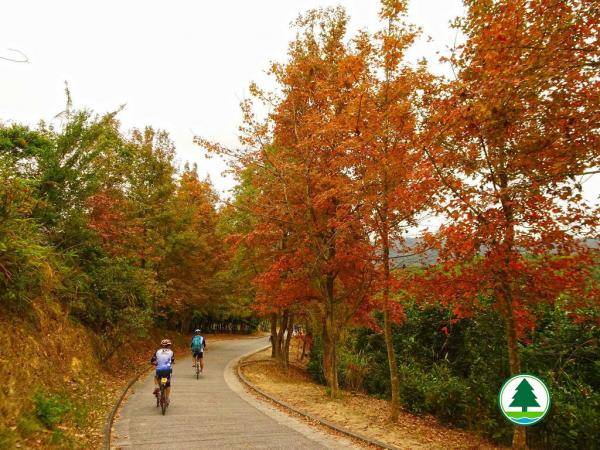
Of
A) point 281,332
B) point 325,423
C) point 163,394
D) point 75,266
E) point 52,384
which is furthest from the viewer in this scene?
point 281,332

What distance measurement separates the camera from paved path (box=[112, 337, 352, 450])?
25.6ft

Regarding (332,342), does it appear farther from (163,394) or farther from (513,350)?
(513,350)

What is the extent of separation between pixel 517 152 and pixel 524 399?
4471 millimetres

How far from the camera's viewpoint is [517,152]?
650cm

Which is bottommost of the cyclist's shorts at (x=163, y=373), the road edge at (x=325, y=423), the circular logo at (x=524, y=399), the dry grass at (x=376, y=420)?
the dry grass at (x=376, y=420)

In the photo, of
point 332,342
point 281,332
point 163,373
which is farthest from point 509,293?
point 281,332

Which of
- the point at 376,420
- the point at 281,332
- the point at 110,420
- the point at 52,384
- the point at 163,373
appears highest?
the point at 52,384

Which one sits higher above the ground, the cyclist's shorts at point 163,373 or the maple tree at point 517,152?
the maple tree at point 517,152

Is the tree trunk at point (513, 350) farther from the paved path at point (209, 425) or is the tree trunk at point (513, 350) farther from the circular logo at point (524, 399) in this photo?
the circular logo at point (524, 399)

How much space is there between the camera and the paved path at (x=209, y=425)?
7.80 metres

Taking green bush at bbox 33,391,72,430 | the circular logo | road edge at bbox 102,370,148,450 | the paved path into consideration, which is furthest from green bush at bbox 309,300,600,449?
green bush at bbox 33,391,72,430

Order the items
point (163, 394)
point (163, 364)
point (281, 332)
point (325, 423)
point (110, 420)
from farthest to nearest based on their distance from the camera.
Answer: point (281, 332)
point (163, 364)
point (163, 394)
point (325, 423)
point (110, 420)

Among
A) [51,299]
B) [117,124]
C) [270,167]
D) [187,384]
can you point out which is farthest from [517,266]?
[117,124]

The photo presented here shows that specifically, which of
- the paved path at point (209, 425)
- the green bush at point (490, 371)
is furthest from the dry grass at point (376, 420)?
the paved path at point (209, 425)
